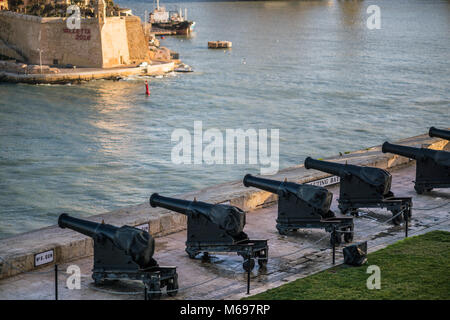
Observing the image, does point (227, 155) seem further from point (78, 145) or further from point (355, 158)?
point (355, 158)

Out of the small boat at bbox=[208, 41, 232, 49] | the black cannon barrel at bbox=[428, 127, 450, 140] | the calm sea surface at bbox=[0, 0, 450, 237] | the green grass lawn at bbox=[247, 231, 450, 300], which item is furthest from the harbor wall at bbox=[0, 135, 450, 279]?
the small boat at bbox=[208, 41, 232, 49]

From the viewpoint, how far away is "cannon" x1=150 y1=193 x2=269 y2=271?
37.4 feet

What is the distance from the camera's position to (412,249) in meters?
12.1

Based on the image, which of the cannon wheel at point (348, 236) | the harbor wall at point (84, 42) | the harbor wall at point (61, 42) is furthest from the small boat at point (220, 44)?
the cannon wheel at point (348, 236)

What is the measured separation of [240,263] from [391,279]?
2192 millimetres

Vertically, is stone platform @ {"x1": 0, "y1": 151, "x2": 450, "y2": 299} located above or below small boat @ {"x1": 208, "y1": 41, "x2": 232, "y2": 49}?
below

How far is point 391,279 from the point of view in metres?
10.7

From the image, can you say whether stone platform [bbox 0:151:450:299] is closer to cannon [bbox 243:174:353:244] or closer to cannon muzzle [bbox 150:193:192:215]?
cannon [bbox 243:174:353:244]

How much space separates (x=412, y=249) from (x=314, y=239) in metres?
1.59

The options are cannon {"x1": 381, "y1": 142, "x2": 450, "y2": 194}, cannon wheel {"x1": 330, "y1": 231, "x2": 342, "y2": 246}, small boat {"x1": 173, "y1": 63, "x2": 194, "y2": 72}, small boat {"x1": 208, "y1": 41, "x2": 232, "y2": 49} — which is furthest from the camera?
small boat {"x1": 208, "y1": 41, "x2": 232, "y2": 49}

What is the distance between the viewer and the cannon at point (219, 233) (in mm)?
11398

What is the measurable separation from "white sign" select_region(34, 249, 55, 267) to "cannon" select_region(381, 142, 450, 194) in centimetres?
744

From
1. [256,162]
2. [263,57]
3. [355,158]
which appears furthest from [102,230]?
[263,57]

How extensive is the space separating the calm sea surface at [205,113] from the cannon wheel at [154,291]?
51.3 feet
